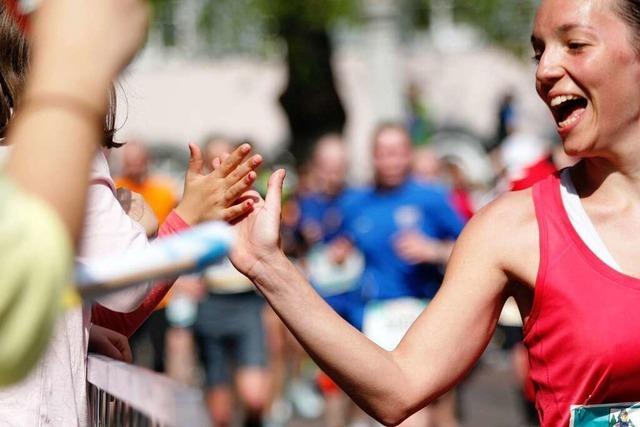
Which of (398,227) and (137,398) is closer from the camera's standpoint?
(137,398)

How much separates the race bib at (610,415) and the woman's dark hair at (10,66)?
1.10 metres

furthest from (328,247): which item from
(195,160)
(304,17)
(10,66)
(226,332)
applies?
(304,17)

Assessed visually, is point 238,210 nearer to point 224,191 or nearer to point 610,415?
point 224,191

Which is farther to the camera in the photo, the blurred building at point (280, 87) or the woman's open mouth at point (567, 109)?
the blurred building at point (280, 87)

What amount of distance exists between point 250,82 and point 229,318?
55.4ft

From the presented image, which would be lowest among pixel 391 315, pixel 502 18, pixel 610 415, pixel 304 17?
pixel 391 315

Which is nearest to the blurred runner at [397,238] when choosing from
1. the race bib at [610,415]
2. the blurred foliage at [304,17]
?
the race bib at [610,415]

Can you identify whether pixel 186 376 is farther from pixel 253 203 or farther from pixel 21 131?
pixel 21 131

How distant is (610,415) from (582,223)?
1.30 feet

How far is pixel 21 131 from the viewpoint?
1.29 m

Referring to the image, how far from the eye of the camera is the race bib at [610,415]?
2.62m

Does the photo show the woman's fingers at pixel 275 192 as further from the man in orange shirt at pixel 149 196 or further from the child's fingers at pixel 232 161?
the man in orange shirt at pixel 149 196

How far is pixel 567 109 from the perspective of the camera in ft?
9.39

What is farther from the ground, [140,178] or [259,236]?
[259,236]
